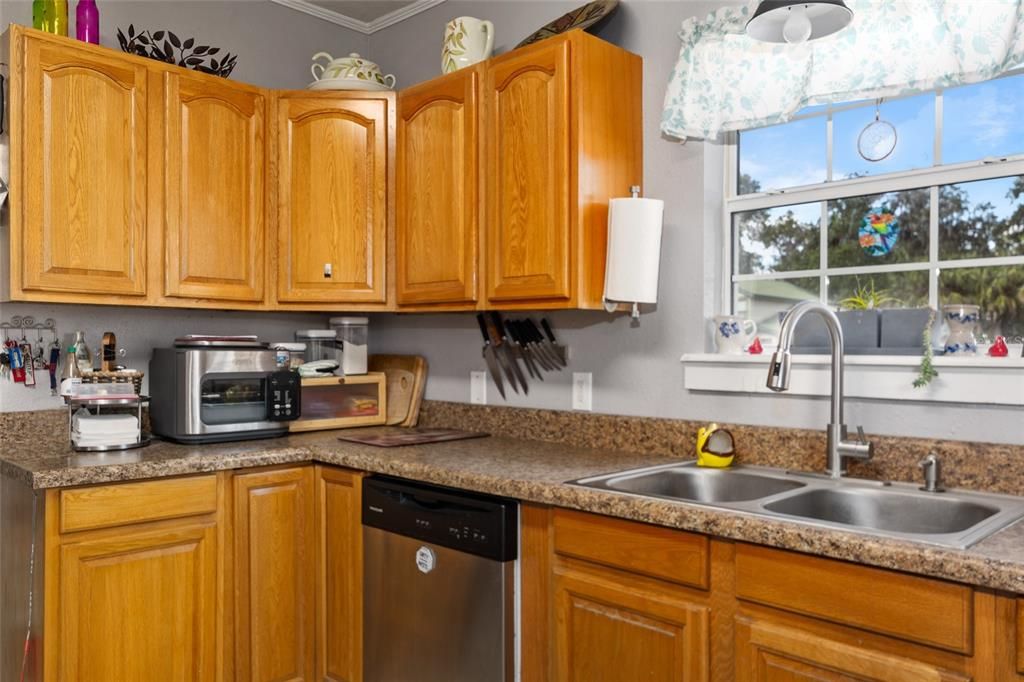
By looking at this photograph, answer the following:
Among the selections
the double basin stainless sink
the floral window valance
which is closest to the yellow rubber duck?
the double basin stainless sink

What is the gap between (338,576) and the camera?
2461 millimetres

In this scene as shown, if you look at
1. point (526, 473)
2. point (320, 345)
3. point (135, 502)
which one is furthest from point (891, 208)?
point (135, 502)

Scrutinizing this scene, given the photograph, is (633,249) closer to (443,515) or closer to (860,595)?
(443,515)

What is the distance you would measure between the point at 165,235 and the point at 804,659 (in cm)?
219

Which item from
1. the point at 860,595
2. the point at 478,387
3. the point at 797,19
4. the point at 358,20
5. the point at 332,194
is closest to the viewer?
the point at 860,595

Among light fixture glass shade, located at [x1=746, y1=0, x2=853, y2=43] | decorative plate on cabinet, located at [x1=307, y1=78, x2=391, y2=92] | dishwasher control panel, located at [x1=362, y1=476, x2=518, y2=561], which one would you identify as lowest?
dishwasher control panel, located at [x1=362, y1=476, x2=518, y2=561]

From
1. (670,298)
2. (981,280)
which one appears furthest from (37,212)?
(981,280)

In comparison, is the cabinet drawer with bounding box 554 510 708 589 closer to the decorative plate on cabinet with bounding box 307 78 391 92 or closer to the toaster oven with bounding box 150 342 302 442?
the toaster oven with bounding box 150 342 302 442

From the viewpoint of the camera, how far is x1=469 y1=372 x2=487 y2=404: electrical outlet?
2.95 meters

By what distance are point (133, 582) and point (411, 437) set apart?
932mm

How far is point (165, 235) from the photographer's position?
2.56m

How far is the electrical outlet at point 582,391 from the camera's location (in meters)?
2.58

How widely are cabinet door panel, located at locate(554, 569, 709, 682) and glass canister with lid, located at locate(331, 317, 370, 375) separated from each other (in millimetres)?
1476

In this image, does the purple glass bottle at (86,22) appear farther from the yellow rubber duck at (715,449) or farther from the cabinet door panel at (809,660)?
the cabinet door panel at (809,660)
